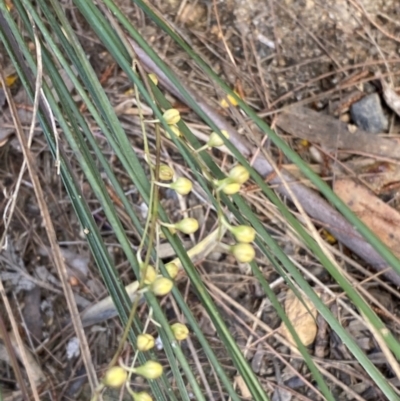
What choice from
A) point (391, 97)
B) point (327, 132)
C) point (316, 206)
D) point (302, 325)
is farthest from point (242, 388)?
point (391, 97)

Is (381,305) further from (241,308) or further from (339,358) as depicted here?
(241,308)

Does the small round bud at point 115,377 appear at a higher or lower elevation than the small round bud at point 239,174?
lower

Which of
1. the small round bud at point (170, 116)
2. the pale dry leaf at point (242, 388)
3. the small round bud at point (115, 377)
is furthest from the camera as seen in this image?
the pale dry leaf at point (242, 388)

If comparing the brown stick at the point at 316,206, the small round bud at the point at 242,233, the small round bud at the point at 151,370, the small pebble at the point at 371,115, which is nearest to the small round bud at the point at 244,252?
the small round bud at the point at 242,233

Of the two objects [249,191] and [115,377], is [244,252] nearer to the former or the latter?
[115,377]

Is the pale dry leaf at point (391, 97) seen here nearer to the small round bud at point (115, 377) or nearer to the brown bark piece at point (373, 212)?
the brown bark piece at point (373, 212)

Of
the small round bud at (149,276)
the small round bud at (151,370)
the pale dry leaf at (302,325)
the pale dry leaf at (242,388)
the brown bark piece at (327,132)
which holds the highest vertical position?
the small round bud at (149,276)

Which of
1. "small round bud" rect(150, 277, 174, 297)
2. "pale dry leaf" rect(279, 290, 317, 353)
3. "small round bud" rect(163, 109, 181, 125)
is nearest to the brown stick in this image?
"pale dry leaf" rect(279, 290, 317, 353)

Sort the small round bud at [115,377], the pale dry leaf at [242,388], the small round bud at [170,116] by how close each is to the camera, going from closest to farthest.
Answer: the small round bud at [115,377]
the small round bud at [170,116]
the pale dry leaf at [242,388]

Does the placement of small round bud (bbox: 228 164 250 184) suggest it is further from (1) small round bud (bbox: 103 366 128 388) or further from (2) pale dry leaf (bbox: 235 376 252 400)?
(2) pale dry leaf (bbox: 235 376 252 400)
